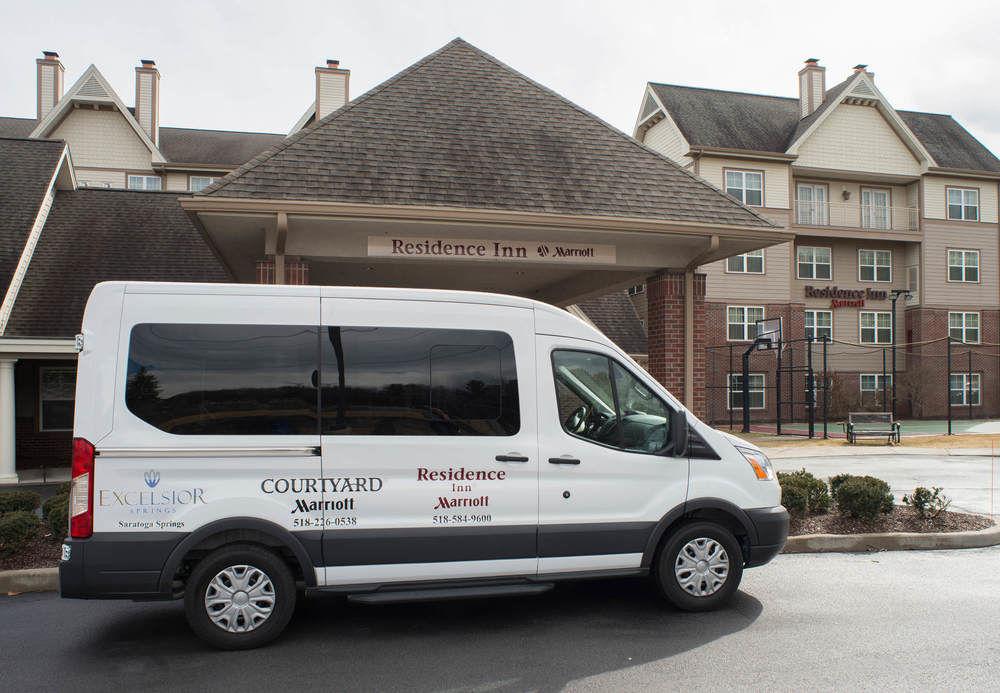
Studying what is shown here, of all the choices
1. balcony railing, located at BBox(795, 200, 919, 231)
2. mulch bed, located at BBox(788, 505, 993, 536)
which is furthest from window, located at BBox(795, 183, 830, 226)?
mulch bed, located at BBox(788, 505, 993, 536)

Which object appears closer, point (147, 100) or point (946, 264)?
point (147, 100)

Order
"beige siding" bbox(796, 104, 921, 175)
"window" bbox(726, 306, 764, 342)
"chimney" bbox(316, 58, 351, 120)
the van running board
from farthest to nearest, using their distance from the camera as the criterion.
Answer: "beige siding" bbox(796, 104, 921, 175), "window" bbox(726, 306, 764, 342), "chimney" bbox(316, 58, 351, 120), the van running board

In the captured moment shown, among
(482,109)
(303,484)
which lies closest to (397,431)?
(303,484)

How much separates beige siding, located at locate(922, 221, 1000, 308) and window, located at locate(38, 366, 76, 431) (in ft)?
112

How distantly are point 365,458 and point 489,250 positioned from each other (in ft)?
18.5

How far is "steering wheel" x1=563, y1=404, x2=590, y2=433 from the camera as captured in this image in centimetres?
595

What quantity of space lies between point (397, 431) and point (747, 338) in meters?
30.4

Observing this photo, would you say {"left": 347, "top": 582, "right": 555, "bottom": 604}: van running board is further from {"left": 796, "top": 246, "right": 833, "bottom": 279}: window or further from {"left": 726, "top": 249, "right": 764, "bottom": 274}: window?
{"left": 796, "top": 246, "right": 833, "bottom": 279}: window

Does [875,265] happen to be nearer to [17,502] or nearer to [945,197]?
[945,197]

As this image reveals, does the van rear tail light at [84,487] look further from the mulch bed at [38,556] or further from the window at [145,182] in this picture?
the window at [145,182]

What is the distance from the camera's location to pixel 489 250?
10719 mm

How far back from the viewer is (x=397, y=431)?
557cm

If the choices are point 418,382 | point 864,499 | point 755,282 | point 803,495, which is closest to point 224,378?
point 418,382

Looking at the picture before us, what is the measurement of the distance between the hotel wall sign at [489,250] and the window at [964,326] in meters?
32.1
